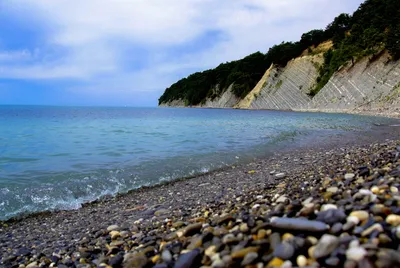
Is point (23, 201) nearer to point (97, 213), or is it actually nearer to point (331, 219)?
point (97, 213)

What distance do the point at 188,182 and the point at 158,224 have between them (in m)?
4.84

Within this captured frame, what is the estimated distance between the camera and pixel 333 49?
75.3m

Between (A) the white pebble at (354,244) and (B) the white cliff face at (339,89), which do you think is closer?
(A) the white pebble at (354,244)

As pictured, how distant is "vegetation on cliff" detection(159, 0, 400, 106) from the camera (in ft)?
191

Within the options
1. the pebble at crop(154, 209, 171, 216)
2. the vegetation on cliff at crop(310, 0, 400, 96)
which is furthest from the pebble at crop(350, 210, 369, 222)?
the vegetation on cliff at crop(310, 0, 400, 96)

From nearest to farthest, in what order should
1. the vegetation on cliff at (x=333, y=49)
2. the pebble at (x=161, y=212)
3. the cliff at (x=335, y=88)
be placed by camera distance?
the pebble at (x=161, y=212), the cliff at (x=335, y=88), the vegetation on cliff at (x=333, y=49)

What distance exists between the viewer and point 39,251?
543cm

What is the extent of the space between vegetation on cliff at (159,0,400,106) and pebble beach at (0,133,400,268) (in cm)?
5810

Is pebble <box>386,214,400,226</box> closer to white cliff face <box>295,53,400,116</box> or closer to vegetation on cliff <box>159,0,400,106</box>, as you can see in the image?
white cliff face <box>295,53,400,116</box>

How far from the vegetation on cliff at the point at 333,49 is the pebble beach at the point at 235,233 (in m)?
58.1

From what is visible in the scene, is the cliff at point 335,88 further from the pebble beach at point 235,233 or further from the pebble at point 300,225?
the pebble at point 300,225

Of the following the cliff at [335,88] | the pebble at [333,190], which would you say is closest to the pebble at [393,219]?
the pebble at [333,190]

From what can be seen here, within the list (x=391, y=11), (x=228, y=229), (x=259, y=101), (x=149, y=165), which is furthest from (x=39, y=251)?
(x=259, y=101)

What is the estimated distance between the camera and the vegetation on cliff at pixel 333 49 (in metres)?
58.2
